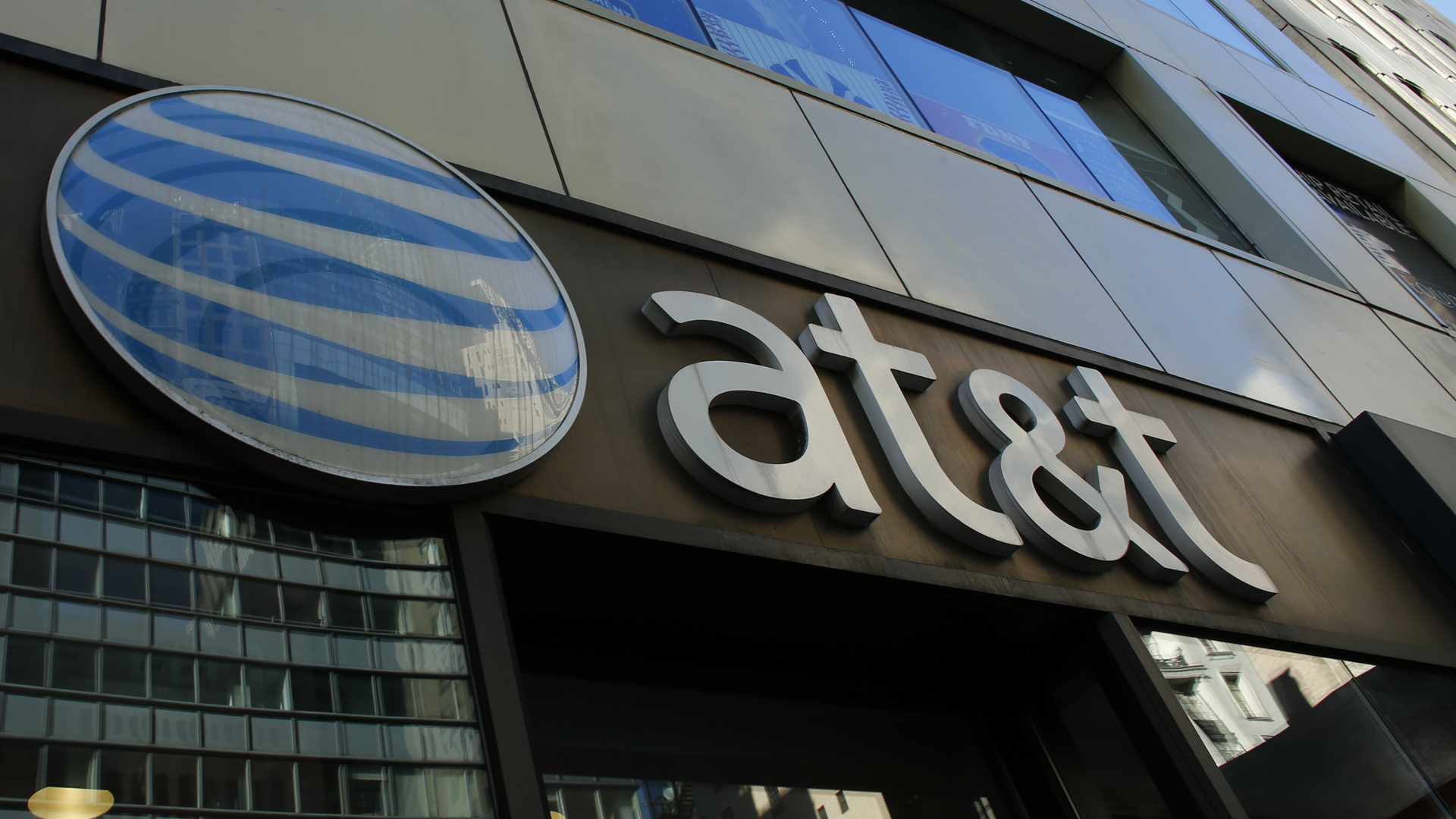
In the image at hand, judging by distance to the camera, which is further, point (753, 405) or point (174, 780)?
point (753, 405)

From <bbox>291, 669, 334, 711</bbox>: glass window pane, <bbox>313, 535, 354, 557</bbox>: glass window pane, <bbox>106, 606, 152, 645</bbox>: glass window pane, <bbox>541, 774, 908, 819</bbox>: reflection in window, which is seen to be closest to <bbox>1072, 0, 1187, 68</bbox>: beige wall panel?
<bbox>541, 774, 908, 819</bbox>: reflection in window

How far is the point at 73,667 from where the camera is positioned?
217 centimetres

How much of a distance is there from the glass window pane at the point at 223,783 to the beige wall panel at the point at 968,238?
13.5 feet

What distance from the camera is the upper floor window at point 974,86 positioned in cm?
716

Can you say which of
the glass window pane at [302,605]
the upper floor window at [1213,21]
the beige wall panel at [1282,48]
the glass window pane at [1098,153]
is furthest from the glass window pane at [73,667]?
the beige wall panel at [1282,48]

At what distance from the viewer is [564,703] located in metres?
3.68

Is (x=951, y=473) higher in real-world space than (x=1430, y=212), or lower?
lower

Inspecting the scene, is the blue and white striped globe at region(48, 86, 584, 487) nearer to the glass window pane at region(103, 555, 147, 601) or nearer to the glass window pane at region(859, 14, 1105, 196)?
the glass window pane at region(103, 555, 147, 601)

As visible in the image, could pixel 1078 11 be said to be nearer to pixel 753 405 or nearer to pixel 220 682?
pixel 753 405

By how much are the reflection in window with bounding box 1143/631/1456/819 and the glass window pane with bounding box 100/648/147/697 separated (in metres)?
3.93

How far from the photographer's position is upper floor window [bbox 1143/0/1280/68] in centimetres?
1243

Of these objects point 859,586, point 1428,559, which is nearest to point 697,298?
point 859,586

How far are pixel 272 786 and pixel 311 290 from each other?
4.57ft

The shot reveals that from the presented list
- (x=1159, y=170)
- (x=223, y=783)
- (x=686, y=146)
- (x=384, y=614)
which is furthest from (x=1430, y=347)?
(x=223, y=783)
